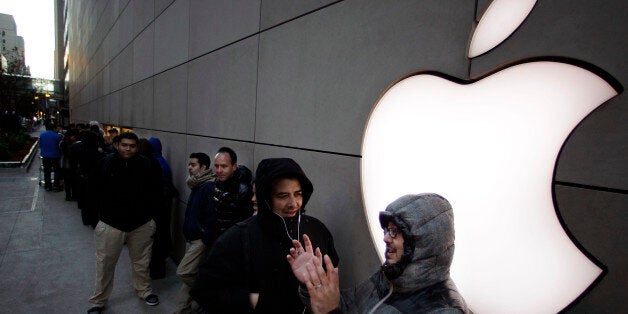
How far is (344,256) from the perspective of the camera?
7.84ft

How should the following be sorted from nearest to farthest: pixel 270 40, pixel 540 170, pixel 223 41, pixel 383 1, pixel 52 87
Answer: pixel 540 170, pixel 383 1, pixel 270 40, pixel 223 41, pixel 52 87

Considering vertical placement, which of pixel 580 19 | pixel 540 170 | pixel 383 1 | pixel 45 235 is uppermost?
pixel 383 1

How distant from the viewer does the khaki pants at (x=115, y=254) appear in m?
3.55

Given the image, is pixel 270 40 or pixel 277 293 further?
pixel 270 40

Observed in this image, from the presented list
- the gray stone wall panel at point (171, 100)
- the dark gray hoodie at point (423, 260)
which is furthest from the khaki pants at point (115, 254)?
the dark gray hoodie at point (423, 260)

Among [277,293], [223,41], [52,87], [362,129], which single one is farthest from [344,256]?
[52,87]

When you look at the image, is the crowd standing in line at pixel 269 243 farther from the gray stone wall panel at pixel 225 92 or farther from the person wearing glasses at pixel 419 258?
the gray stone wall panel at pixel 225 92

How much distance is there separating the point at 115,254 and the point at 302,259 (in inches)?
118

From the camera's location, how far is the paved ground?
3936 millimetres

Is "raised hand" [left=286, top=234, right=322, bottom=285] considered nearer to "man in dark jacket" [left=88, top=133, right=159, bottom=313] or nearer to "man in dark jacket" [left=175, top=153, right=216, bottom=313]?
"man in dark jacket" [left=175, top=153, right=216, bottom=313]

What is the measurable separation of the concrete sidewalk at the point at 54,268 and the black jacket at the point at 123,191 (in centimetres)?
115

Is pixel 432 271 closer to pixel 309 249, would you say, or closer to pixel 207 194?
pixel 309 249

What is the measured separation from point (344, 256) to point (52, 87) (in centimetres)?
9008

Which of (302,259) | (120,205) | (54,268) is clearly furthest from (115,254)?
(302,259)
